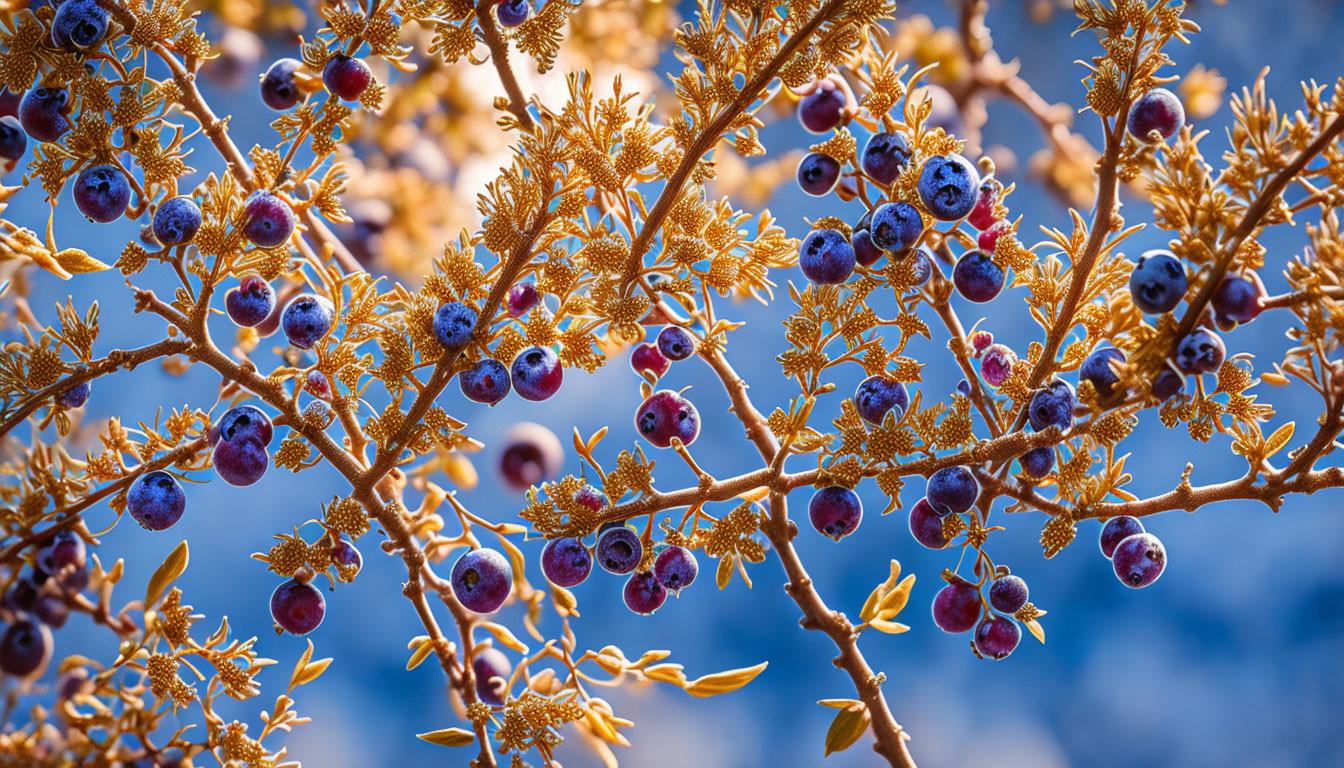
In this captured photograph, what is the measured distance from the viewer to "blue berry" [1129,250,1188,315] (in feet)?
1.63

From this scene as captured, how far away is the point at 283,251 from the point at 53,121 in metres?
0.17

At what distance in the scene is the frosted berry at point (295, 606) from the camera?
2.08 feet

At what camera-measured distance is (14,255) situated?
61cm

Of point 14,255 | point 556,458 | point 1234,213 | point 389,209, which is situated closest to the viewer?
point 1234,213

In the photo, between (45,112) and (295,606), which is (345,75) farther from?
(295,606)

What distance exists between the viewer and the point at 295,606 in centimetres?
63

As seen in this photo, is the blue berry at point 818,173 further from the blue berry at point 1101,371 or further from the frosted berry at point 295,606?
the frosted berry at point 295,606

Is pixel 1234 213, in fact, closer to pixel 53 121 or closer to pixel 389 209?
pixel 53 121

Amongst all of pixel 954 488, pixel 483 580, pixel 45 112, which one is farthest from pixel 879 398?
pixel 45 112

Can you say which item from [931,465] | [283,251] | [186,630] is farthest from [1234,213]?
[186,630]

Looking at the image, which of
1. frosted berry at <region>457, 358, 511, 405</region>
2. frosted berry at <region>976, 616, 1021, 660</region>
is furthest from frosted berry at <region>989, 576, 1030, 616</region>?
frosted berry at <region>457, 358, 511, 405</region>

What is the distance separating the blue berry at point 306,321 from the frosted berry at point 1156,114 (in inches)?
20.0

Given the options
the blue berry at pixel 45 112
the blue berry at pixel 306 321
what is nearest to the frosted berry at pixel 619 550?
the blue berry at pixel 306 321

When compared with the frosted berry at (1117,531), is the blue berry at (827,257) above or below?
above
